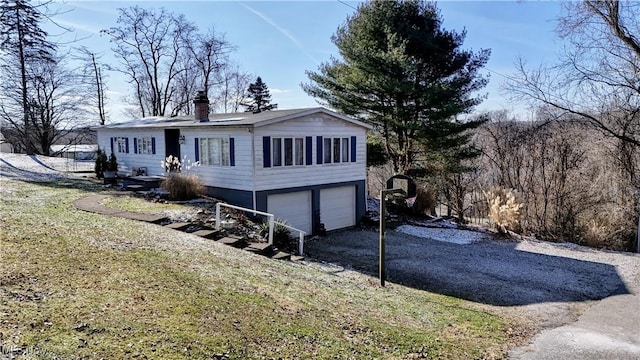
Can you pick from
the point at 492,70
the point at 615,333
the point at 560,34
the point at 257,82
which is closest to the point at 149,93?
the point at 257,82

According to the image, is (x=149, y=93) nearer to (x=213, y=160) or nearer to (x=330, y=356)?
(x=213, y=160)

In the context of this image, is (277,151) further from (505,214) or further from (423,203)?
(505,214)

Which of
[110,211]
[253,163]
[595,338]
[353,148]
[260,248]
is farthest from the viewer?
[353,148]

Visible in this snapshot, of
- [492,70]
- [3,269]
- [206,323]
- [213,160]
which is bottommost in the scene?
[206,323]

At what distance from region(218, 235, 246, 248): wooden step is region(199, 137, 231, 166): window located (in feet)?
14.1

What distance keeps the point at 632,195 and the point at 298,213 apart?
42.8 feet

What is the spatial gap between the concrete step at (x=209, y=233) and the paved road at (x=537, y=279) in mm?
2682

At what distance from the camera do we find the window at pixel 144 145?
18094 mm

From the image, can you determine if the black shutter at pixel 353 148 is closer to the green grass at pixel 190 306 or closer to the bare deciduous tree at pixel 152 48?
the green grass at pixel 190 306

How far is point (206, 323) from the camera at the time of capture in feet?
15.3

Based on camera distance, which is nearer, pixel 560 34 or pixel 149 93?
pixel 560 34

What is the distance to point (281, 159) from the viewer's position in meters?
14.1

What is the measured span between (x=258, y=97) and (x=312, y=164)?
27265 mm

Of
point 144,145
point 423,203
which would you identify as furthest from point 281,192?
point 144,145
